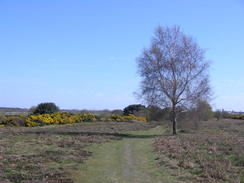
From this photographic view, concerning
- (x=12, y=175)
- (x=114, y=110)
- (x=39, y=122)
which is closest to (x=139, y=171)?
(x=12, y=175)

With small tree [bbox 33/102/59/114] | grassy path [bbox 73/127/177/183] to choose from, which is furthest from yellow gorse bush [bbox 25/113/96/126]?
grassy path [bbox 73/127/177/183]

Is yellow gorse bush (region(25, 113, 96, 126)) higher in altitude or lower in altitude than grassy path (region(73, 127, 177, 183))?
higher

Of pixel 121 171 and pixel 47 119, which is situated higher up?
pixel 47 119

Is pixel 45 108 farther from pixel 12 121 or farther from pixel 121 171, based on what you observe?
pixel 121 171

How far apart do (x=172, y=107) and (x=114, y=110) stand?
6131cm

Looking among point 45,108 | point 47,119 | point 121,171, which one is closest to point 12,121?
point 47,119

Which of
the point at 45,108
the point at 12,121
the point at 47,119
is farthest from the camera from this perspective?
the point at 45,108

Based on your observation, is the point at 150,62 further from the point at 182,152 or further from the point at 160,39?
the point at 182,152

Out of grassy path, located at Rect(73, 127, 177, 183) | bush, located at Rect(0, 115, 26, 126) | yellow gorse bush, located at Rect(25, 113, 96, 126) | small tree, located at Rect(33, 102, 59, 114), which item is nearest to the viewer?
grassy path, located at Rect(73, 127, 177, 183)

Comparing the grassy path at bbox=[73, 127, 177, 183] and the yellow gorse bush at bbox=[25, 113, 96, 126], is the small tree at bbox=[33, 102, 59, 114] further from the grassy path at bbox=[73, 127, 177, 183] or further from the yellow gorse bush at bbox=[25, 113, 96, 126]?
the grassy path at bbox=[73, 127, 177, 183]

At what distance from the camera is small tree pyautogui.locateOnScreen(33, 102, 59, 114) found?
6105cm

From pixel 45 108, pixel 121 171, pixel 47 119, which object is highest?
pixel 45 108

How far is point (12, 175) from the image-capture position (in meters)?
11.2

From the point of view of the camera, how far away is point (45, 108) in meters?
Result: 61.4
